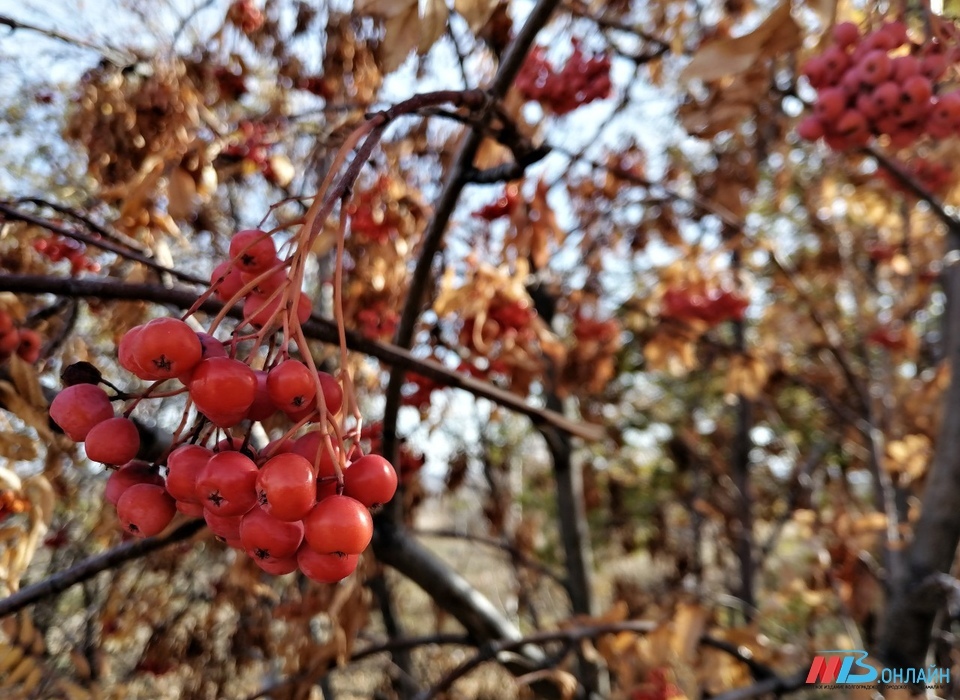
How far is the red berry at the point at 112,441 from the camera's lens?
0.79m

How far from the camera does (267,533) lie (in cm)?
73

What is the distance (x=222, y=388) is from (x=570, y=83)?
264 cm

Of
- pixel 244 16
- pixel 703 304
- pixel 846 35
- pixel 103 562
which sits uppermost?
pixel 244 16

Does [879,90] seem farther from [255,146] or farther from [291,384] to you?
[255,146]

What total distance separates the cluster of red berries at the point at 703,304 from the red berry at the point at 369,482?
10.9 ft

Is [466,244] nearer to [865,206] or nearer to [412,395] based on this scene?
[412,395]

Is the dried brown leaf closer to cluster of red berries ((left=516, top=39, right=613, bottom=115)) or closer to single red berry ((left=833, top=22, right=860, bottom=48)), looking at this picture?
single red berry ((left=833, top=22, right=860, bottom=48))

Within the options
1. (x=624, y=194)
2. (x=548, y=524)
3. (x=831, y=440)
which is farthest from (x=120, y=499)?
(x=548, y=524)

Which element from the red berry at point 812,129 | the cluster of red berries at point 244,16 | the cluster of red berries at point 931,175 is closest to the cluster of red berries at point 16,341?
the red berry at point 812,129

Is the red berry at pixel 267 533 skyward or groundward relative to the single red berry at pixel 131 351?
groundward

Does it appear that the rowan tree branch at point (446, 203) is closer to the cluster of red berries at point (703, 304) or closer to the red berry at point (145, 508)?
the red berry at point (145, 508)

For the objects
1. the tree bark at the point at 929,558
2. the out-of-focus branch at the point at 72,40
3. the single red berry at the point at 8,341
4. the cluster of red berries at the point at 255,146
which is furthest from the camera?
the cluster of red berries at the point at 255,146

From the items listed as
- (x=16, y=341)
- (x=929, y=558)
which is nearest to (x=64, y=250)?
(x=16, y=341)

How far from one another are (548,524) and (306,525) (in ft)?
26.7
